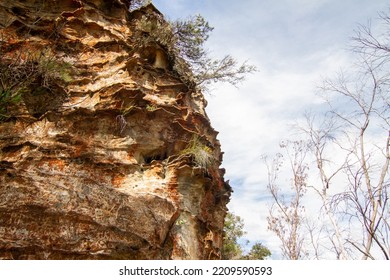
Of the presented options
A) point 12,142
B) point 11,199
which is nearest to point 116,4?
point 12,142

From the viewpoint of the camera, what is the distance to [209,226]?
7910mm

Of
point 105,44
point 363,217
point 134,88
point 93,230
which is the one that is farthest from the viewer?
point 105,44

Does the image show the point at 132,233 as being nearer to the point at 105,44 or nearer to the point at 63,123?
the point at 63,123

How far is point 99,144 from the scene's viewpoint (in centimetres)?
714

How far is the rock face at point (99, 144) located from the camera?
5.81 metres

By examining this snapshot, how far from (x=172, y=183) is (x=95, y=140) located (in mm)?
1901

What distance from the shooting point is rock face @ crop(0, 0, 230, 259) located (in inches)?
229

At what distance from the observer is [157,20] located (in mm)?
10102

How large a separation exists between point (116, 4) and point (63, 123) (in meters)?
4.89

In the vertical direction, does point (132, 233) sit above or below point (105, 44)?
below
